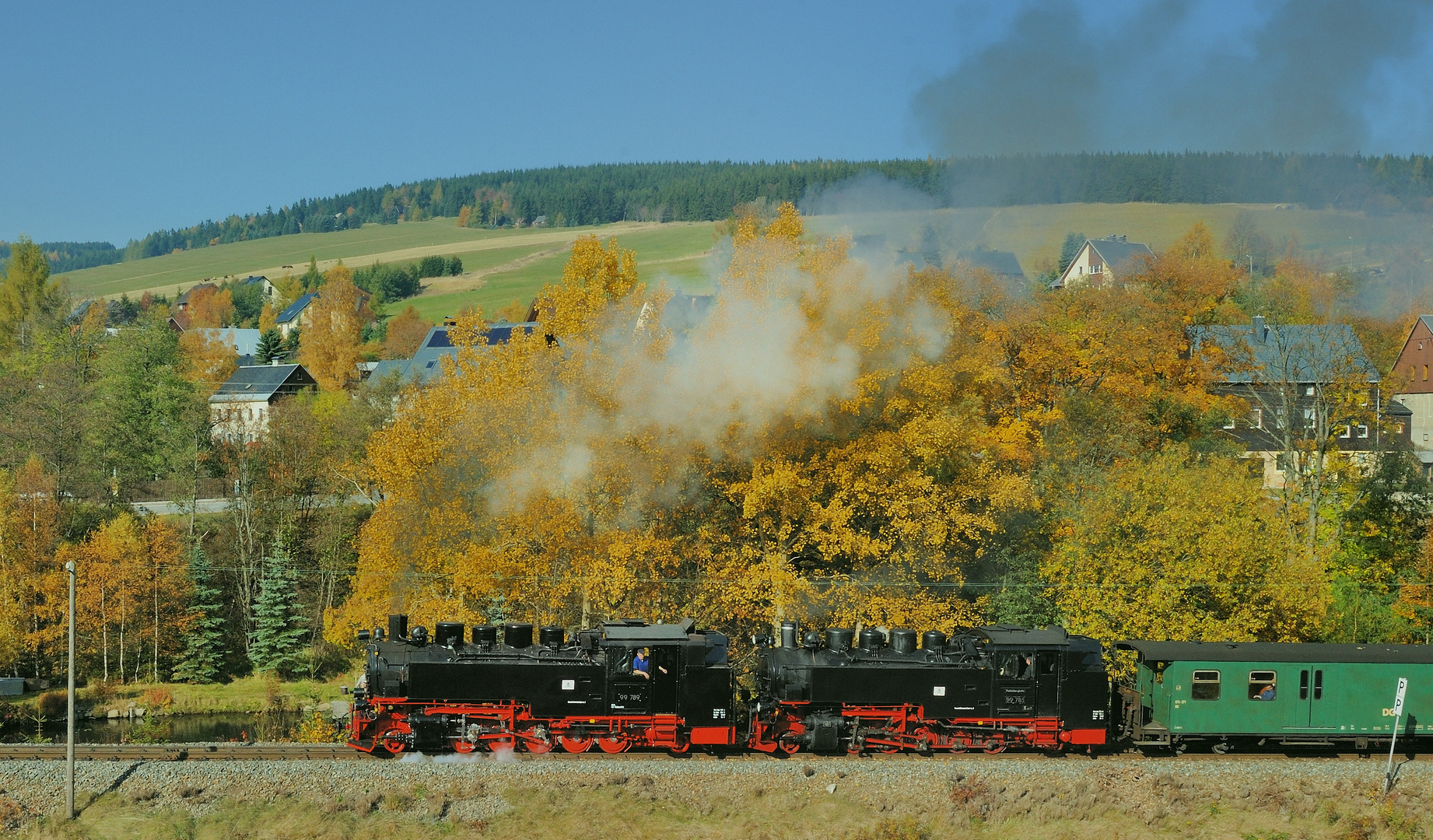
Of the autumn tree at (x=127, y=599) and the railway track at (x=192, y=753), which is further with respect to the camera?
the autumn tree at (x=127, y=599)

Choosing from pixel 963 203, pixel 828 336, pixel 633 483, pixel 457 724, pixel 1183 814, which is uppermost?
pixel 963 203

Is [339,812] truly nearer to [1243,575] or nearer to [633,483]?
[633,483]

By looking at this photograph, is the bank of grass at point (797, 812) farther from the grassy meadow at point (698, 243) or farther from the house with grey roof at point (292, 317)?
the house with grey roof at point (292, 317)

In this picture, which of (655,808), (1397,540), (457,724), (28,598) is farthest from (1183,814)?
(28,598)

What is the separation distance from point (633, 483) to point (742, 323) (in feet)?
17.5

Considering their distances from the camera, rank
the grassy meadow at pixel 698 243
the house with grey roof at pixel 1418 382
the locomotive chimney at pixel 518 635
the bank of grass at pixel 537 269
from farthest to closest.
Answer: the bank of grass at pixel 537 269, the house with grey roof at pixel 1418 382, the grassy meadow at pixel 698 243, the locomotive chimney at pixel 518 635

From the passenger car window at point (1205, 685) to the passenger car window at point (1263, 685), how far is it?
0.74m

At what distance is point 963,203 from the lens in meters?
35.1

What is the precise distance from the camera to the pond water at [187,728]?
3556 cm

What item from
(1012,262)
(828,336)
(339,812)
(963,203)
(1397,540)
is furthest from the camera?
(1012,262)

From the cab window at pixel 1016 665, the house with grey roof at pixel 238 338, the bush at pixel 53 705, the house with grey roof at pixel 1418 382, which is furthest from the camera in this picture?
the house with grey roof at pixel 238 338

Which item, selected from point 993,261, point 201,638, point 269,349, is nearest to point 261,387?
point 269,349

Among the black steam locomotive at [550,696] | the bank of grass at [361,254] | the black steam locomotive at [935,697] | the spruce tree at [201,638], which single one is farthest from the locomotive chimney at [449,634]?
the bank of grass at [361,254]

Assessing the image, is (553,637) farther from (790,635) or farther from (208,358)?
Result: (208,358)
